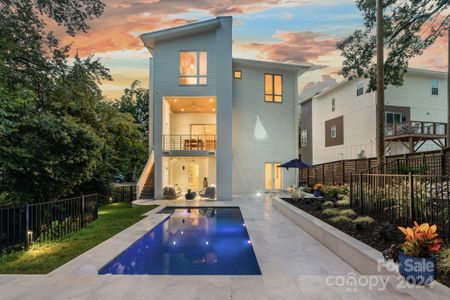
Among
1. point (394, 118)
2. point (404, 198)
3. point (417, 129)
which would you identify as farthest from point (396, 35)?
point (404, 198)

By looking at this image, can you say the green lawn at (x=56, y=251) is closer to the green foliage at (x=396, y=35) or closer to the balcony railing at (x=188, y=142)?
the balcony railing at (x=188, y=142)

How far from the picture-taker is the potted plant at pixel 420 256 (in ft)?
12.9

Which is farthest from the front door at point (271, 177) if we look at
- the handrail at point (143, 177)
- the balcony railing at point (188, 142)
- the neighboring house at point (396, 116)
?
the handrail at point (143, 177)

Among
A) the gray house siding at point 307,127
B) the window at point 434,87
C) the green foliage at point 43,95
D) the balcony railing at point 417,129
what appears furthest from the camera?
the gray house siding at point 307,127

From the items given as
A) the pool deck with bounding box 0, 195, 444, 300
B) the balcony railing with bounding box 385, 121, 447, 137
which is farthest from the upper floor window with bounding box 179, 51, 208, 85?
the balcony railing with bounding box 385, 121, 447, 137

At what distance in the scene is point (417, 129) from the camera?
63.3 feet

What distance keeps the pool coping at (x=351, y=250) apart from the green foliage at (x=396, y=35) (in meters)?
10.4

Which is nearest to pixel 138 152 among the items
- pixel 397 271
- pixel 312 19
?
pixel 312 19

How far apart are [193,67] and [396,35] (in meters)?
11.3

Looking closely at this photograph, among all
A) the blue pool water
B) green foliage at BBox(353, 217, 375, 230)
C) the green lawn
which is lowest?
the blue pool water

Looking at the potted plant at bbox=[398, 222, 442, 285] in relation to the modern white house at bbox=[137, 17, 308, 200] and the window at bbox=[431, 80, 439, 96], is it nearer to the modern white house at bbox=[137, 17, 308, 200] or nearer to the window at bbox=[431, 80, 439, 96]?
the modern white house at bbox=[137, 17, 308, 200]

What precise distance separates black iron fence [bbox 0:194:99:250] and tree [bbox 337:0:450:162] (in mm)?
14241

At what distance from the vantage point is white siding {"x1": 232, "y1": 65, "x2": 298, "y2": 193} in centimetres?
1983

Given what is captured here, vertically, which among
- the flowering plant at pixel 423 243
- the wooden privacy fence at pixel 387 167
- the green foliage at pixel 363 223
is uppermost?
the wooden privacy fence at pixel 387 167
